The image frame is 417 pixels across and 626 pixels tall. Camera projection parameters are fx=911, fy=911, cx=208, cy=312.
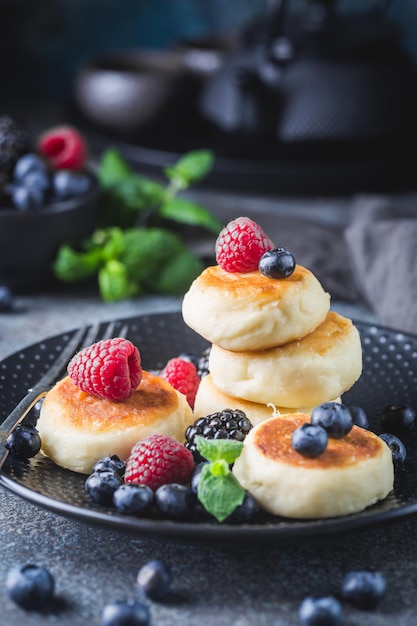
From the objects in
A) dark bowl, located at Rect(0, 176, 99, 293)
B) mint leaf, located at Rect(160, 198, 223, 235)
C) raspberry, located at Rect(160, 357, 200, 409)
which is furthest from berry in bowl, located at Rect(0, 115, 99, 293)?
raspberry, located at Rect(160, 357, 200, 409)

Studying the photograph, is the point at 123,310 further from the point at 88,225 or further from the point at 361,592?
the point at 361,592

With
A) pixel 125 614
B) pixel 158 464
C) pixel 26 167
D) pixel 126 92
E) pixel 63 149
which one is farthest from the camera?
pixel 126 92

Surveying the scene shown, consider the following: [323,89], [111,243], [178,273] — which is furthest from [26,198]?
[323,89]

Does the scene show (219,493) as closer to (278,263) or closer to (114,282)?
(278,263)

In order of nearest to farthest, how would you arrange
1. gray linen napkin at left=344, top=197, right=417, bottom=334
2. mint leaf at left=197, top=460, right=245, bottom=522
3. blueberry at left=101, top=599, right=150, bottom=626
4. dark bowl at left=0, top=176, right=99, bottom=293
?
blueberry at left=101, top=599, right=150, bottom=626
mint leaf at left=197, top=460, right=245, bottom=522
gray linen napkin at left=344, top=197, right=417, bottom=334
dark bowl at left=0, top=176, right=99, bottom=293

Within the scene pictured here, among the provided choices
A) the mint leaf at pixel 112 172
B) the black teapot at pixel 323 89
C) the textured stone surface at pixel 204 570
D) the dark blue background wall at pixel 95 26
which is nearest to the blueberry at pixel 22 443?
the textured stone surface at pixel 204 570

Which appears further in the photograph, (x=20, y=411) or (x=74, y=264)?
(x=74, y=264)

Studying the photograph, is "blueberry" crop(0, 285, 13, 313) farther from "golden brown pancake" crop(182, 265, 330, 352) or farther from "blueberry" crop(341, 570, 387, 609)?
"blueberry" crop(341, 570, 387, 609)
